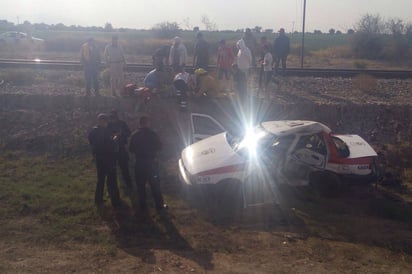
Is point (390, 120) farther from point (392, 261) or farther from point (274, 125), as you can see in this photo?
point (392, 261)

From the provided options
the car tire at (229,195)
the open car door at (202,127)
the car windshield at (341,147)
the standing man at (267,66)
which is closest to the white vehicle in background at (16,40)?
the standing man at (267,66)

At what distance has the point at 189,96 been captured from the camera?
15.4m

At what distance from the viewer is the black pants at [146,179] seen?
9.33 m

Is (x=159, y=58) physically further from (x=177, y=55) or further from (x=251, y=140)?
(x=251, y=140)

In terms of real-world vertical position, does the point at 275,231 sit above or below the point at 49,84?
below

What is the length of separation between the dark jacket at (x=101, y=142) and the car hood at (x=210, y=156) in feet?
5.01

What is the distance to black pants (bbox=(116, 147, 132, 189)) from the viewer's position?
1048cm

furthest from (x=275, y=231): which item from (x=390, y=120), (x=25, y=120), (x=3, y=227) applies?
(x=25, y=120)

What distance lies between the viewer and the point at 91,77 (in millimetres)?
16125

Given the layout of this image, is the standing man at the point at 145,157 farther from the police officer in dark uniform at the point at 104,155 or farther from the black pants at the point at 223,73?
the black pants at the point at 223,73

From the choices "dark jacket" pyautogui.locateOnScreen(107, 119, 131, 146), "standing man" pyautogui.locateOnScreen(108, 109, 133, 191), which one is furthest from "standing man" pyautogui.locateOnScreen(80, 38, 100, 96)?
"dark jacket" pyautogui.locateOnScreen(107, 119, 131, 146)

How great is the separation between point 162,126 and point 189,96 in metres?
1.26

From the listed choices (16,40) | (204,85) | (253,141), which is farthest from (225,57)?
(16,40)

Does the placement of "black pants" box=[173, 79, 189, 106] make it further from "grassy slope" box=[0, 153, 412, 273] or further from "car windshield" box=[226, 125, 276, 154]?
"grassy slope" box=[0, 153, 412, 273]
